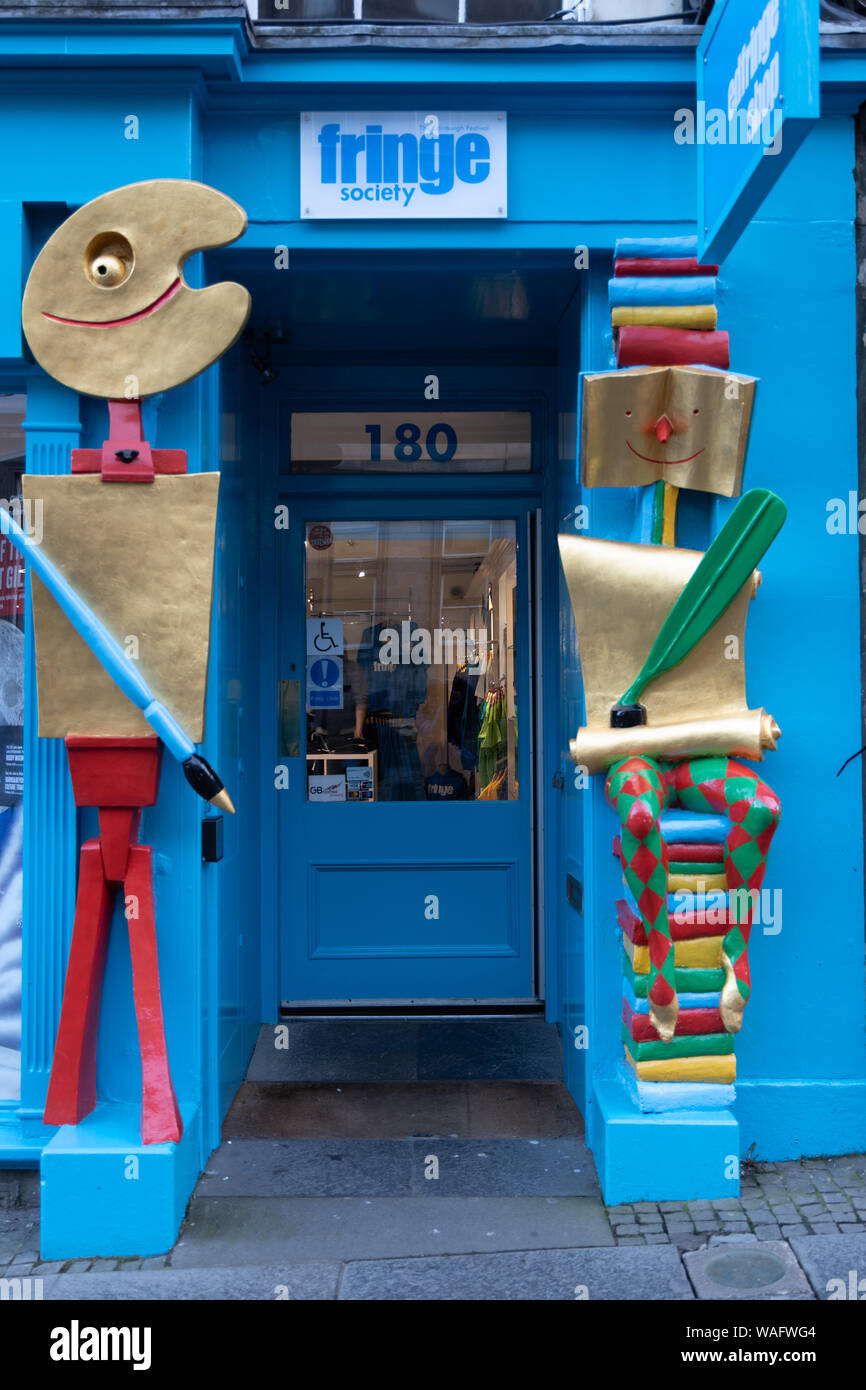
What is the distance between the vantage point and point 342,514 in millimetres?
5719

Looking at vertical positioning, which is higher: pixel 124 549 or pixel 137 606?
pixel 124 549

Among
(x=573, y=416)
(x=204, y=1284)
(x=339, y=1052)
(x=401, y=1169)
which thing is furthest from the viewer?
(x=339, y=1052)

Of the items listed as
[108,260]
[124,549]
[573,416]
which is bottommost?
[124,549]

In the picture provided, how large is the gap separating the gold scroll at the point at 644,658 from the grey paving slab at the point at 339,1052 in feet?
6.68

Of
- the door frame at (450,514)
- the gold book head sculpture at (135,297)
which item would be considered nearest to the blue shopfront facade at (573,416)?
the gold book head sculpture at (135,297)

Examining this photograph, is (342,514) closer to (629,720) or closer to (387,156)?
(387,156)

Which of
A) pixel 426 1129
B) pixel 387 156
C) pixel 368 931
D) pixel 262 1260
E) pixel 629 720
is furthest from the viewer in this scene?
pixel 368 931

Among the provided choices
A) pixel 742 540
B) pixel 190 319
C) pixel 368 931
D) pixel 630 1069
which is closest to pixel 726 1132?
pixel 630 1069

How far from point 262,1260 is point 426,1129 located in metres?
1.13

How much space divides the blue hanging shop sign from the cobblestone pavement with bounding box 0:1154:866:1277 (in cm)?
310

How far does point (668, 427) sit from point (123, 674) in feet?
6.57

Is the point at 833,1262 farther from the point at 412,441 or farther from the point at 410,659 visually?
the point at 412,441

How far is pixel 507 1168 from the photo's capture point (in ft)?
14.0

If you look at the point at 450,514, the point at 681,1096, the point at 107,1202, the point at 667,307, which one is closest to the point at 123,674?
the point at 107,1202
